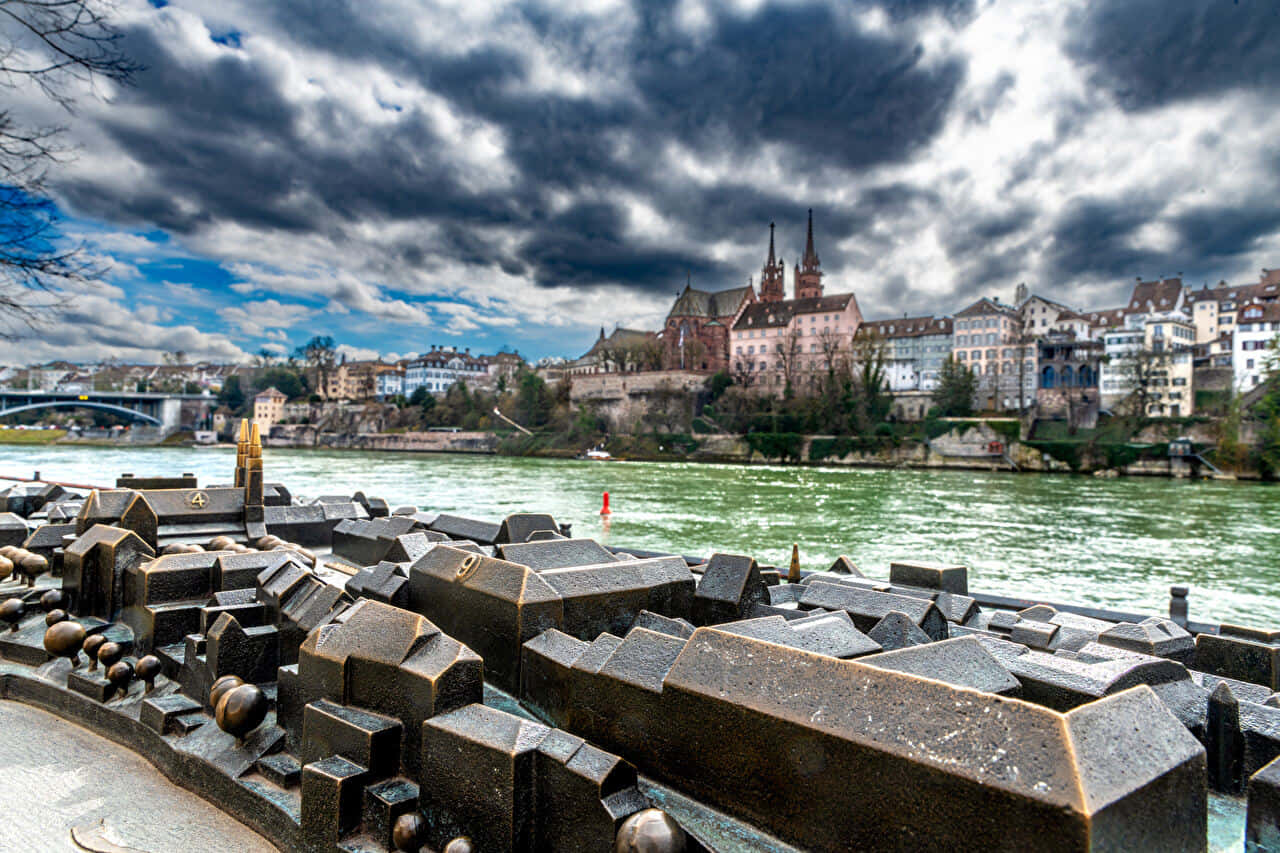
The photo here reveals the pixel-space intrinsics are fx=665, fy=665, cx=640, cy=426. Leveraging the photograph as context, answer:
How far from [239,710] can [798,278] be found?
11541cm

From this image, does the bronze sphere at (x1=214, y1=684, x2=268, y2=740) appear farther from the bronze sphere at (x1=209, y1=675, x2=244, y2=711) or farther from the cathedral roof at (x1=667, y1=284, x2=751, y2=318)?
the cathedral roof at (x1=667, y1=284, x2=751, y2=318)

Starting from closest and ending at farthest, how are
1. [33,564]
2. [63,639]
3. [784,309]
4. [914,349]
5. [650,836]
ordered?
[650,836] < [63,639] < [33,564] < [914,349] < [784,309]

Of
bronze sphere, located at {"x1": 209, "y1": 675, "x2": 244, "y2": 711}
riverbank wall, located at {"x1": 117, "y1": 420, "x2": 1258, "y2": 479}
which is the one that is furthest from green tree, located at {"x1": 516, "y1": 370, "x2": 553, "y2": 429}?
bronze sphere, located at {"x1": 209, "y1": 675, "x2": 244, "y2": 711}

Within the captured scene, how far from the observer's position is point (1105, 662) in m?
3.27

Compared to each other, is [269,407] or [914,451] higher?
[269,407]

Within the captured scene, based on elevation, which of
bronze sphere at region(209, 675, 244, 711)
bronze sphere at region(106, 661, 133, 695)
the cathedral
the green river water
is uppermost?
the cathedral

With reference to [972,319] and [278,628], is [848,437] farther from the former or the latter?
[278,628]

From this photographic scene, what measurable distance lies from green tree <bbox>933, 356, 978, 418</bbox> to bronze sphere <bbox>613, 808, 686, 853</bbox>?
83.7m

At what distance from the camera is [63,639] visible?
4445 millimetres

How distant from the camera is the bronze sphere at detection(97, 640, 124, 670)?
429cm

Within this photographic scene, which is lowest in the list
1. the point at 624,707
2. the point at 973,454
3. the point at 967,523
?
the point at 967,523

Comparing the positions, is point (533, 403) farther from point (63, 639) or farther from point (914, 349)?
point (63, 639)

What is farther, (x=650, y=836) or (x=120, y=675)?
(x=120, y=675)

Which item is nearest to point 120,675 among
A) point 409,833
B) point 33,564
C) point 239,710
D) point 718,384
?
point 239,710
